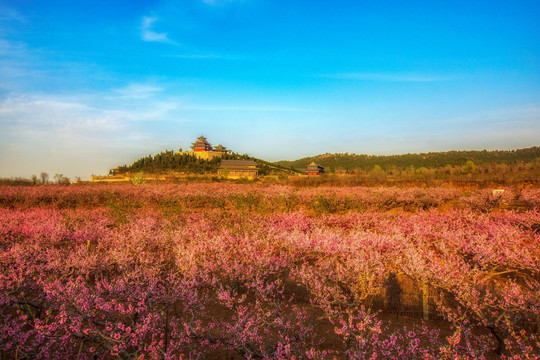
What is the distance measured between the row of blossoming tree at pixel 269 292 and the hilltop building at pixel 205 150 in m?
72.0

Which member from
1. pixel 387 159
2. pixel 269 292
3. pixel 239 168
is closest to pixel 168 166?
pixel 239 168

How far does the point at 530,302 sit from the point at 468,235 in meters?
2.81

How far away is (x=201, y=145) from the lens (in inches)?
3509

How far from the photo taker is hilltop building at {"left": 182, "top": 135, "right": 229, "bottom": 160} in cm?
8043

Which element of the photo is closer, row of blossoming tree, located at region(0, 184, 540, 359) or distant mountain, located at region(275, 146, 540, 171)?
row of blossoming tree, located at region(0, 184, 540, 359)

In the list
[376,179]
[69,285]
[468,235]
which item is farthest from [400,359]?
[376,179]

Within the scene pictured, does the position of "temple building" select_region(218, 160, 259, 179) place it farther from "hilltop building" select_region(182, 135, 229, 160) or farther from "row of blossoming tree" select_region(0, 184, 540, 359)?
"row of blossoming tree" select_region(0, 184, 540, 359)

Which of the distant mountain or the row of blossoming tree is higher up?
the distant mountain

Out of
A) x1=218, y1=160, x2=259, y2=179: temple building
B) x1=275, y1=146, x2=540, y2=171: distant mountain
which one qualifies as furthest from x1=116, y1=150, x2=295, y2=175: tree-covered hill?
x1=275, y1=146, x2=540, y2=171: distant mountain

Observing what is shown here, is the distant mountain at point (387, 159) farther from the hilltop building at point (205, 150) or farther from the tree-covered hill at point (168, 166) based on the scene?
the tree-covered hill at point (168, 166)

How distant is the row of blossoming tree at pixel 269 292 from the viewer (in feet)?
10.1

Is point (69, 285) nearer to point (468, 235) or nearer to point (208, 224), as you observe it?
point (208, 224)

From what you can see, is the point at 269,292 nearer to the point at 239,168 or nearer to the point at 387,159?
the point at 239,168

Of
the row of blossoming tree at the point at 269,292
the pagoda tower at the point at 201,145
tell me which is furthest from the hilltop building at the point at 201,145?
the row of blossoming tree at the point at 269,292
